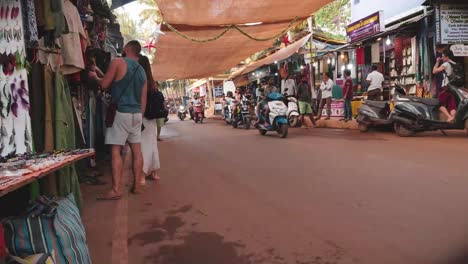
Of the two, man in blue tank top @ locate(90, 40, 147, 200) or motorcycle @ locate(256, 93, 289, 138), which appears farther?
motorcycle @ locate(256, 93, 289, 138)

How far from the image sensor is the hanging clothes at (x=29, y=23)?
380 cm

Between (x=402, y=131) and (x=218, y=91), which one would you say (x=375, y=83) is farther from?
(x=218, y=91)

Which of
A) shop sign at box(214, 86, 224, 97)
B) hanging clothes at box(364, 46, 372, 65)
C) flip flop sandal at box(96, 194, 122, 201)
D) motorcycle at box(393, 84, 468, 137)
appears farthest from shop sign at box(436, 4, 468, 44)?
shop sign at box(214, 86, 224, 97)

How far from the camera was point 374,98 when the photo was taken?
12547mm

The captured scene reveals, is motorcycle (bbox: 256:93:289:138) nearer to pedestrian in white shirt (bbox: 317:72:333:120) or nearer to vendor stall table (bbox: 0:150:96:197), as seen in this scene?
pedestrian in white shirt (bbox: 317:72:333:120)

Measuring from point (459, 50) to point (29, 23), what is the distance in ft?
34.9

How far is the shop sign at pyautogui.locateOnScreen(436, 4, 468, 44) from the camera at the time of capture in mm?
10922

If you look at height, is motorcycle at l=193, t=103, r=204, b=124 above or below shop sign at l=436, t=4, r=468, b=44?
below

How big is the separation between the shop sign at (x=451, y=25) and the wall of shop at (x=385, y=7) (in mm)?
1594

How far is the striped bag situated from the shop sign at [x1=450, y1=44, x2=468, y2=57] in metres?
11.1

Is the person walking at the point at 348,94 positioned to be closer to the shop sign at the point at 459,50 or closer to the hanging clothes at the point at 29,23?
the shop sign at the point at 459,50

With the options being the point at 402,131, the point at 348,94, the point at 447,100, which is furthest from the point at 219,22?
the point at 447,100

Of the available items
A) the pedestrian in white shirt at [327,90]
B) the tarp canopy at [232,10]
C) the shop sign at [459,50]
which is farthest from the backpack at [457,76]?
the pedestrian in white shirt at [327,90]

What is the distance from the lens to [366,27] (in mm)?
13047
